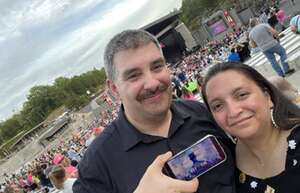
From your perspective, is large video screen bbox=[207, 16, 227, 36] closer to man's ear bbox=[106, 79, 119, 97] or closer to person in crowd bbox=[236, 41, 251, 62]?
person in crowd bbox=[236, 41, 251, 62]

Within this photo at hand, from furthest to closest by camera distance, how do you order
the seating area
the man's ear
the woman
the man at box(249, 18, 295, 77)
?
the seating area < the man at box(249, 18, 295, 77) < the man's ear < the woman

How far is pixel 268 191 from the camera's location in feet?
7.06

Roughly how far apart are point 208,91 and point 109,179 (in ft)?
2.19

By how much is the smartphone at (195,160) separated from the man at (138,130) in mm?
247

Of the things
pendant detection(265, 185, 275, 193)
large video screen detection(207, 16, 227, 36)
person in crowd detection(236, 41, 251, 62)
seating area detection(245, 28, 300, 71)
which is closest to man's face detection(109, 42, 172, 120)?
pendant detection(265, 185, 275, 193)

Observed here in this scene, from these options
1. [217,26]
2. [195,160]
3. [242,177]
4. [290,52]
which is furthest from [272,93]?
[217,26]

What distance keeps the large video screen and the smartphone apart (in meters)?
43.4

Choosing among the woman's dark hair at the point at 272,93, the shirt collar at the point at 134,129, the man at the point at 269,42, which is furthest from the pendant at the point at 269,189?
the man at the point at 269,42

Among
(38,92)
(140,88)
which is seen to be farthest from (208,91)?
(38,92)

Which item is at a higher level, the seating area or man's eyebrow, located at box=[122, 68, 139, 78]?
man's eyebrow, located at box=[122, 68, 139, 78]

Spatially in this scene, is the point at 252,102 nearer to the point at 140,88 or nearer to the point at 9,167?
the point at 140,88

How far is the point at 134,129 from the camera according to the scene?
2.37m

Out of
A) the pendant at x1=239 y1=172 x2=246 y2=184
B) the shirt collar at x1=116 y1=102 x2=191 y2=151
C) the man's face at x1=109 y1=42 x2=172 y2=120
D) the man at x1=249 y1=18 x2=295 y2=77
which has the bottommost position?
the man at x1=249 y1=18 x2=295 y2=77

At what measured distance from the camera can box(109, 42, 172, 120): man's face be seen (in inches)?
86.0
